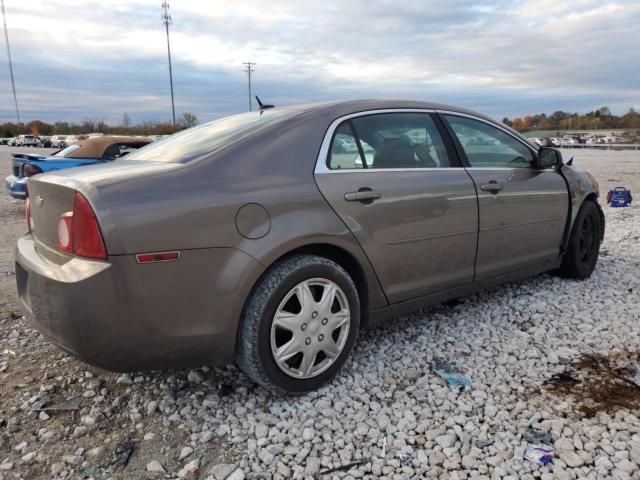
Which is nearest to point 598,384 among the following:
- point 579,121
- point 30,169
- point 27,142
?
point 30,169

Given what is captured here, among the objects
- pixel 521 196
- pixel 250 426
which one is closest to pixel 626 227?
pixel 521 196

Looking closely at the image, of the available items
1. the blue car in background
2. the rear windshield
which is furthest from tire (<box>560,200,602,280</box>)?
the blue car in background

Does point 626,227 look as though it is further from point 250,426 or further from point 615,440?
point 250,426

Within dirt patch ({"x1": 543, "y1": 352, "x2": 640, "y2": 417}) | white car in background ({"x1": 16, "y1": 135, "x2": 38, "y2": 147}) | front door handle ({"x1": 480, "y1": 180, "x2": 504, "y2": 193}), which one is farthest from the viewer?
white car in background ({"x1": 16, "y1": 135, "x2": 38, "y2": 147})

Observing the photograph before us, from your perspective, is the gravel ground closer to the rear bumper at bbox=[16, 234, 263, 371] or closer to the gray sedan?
the gray sedan

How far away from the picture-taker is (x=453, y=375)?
307 centimetres

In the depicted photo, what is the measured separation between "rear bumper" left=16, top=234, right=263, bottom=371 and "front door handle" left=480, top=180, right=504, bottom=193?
190 centimetres

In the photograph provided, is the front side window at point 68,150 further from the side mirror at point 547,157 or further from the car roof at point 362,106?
the side mirror at point 547,157

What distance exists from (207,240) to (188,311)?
0.34 metres

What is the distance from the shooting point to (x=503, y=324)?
Answer: 379 cm

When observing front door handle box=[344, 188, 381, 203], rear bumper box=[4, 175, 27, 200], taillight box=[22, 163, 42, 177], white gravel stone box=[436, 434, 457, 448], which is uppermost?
front door handle box=[344, 188, 381, 203]

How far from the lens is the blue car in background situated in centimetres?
865

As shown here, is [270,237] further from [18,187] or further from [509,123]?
[509,123]

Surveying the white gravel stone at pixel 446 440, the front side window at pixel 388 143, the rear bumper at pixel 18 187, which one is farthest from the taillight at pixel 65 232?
the rear bumper at pixel 18 187
